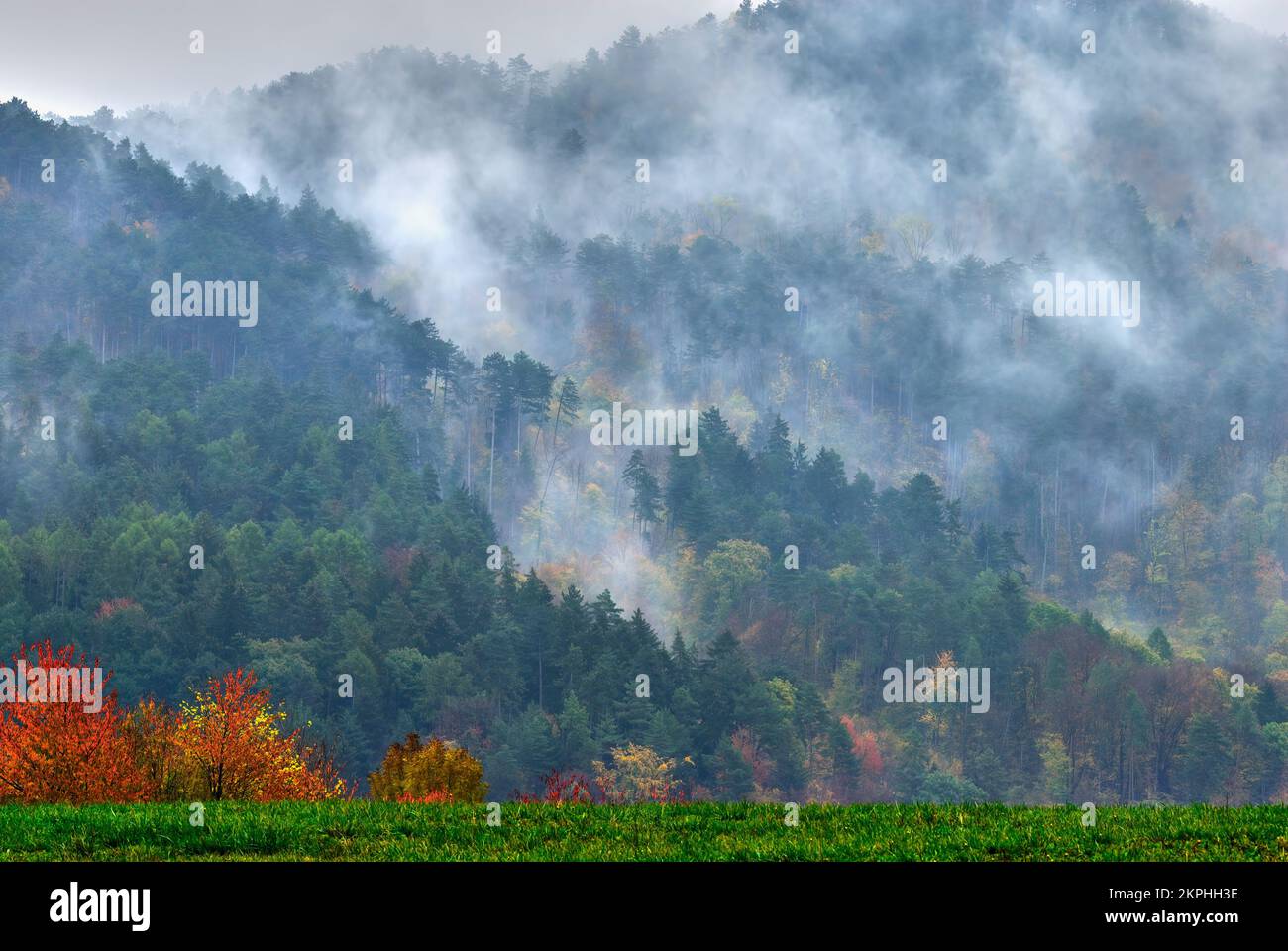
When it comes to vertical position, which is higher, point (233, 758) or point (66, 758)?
point (66, 758)

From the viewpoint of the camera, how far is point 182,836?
18.0 meters

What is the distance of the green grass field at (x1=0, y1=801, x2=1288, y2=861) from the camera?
56.4ft

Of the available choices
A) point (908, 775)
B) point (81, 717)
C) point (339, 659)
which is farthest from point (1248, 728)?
point (81, 717)

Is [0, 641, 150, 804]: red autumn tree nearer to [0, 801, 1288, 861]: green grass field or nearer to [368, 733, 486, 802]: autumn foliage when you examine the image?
[368, 733, 486, 802]: autumn foliage

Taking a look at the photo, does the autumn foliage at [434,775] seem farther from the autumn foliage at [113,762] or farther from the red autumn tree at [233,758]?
the autumn foliage at [113,762]

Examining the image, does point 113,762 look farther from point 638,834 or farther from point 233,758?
point 638,834

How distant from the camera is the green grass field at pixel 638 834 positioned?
17.2 meters

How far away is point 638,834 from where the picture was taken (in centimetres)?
1839

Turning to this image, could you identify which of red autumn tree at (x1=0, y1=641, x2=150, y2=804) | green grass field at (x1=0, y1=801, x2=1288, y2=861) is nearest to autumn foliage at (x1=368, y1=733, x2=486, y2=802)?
red autumn tree at (x1=0, y1=641, x2=150, y2=804)

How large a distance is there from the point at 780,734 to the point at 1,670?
234ft

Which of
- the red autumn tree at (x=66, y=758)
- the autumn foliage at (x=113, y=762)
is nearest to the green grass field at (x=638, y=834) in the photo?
the autumn foliage at (x=113, y=762)

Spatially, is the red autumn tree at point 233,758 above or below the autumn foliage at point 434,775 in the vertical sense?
above

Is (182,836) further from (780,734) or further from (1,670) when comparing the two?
(780,734)

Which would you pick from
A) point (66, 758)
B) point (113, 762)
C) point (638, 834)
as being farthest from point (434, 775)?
point (638, 834)
